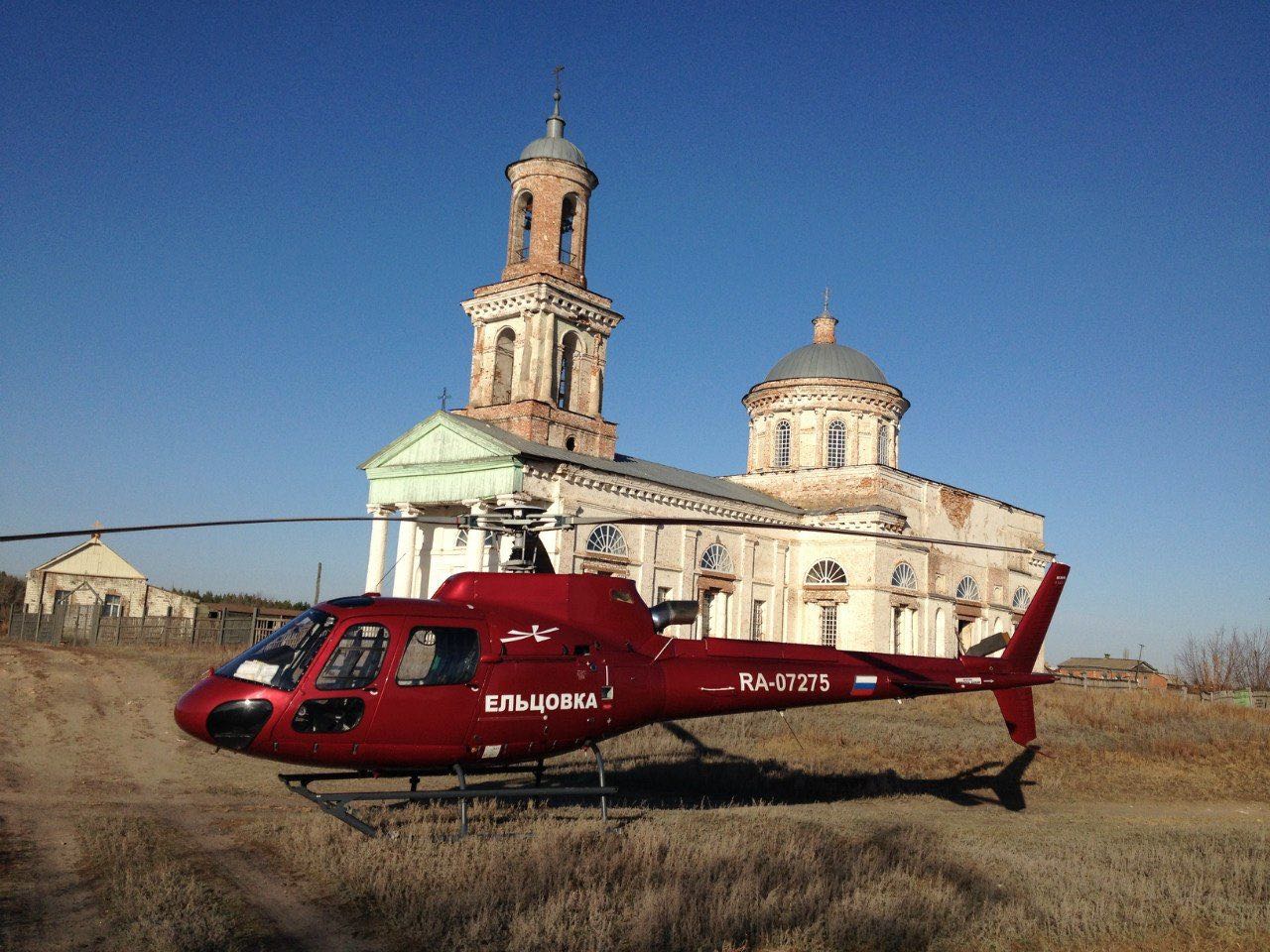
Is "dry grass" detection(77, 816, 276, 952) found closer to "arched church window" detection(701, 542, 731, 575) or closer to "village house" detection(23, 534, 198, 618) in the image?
"arched church window" detection(701, 542, 731, 575)

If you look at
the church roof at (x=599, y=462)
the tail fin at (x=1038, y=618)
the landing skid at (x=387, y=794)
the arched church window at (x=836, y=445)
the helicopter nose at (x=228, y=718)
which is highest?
the arched church window at (x=836, y=445)

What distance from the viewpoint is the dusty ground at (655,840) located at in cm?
807

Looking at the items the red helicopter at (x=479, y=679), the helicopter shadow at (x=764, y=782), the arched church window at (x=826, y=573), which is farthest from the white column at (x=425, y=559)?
the red helicopter at (x=479, y=679)

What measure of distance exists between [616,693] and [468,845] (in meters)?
2.55

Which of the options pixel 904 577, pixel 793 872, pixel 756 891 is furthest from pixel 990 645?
pixel 904 577

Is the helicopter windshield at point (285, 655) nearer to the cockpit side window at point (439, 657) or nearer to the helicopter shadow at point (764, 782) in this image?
the cockpit side window at point (439, 657)

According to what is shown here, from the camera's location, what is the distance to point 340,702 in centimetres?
1001

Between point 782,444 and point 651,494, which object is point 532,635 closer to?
point 651,494

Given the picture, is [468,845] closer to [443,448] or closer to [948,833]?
[948,833]

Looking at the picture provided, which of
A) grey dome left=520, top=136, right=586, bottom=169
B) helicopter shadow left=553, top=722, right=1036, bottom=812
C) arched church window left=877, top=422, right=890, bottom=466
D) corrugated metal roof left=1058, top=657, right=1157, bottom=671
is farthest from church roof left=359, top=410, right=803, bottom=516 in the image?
corrugated metal roof left=1058, top=657, right=1157, bottom=671

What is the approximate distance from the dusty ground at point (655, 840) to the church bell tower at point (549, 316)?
17600mm

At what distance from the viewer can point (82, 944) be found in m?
7.20

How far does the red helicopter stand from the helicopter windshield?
1 cm

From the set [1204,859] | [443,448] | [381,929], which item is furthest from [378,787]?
[443,448]
